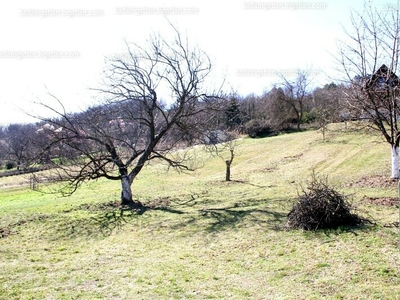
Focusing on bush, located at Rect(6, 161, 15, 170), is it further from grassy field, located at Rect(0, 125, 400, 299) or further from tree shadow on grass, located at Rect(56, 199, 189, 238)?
tree shadow on grass, located at Rect(56, 199, 189, 238)

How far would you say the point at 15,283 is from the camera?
5438mm

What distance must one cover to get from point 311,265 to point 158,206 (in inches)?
294

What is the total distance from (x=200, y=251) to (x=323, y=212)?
254 centimetres

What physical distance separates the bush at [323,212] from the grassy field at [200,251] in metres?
0.24

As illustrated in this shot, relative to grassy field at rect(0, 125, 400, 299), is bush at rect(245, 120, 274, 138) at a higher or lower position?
higher

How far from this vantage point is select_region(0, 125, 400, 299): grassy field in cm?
452

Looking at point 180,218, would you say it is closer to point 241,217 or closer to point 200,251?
point 241,217

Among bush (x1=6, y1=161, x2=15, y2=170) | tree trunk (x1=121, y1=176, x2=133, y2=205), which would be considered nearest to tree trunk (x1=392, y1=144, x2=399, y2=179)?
tree trunk (x1=121, y1=176, x2=133, y2=205)

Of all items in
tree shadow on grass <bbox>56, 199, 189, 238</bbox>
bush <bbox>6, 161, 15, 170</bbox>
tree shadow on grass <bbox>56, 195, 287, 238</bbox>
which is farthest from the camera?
bush <bbox>6, 161, 15, 170</bbox>

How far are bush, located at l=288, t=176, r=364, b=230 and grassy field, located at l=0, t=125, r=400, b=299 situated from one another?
0.80 feet

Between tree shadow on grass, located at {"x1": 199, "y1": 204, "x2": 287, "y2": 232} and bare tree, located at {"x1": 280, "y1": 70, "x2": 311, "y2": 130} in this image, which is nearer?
tree shadow on grass, located at {"x1": 199, "y1": 204, "x2": 287, "y2": 232}

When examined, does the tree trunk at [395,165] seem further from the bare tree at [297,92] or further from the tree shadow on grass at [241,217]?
the bare tree at [297,92]

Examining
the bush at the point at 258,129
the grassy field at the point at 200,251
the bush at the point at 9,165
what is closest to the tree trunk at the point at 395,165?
the grassy field at the point at 200,251

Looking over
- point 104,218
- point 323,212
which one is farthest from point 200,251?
point 104,218
